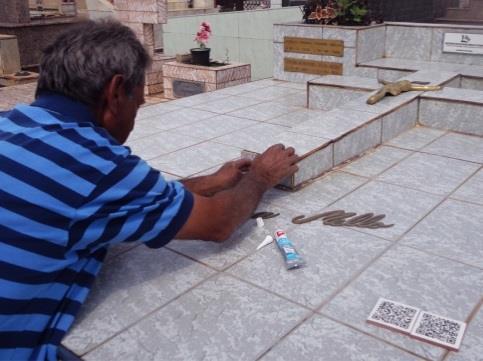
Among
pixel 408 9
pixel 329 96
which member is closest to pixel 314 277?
pixel 329 96

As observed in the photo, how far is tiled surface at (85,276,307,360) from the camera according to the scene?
1976 mm

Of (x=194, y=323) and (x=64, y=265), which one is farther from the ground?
(x=64, y=265)

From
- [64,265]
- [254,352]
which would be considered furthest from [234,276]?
[64,265]

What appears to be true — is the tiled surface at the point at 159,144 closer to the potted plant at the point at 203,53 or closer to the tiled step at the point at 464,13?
the potted plant at the point at 203,53

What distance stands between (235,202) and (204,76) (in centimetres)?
726

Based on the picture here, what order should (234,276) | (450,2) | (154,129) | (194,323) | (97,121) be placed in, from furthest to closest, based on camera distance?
(450,2), (154,129), (234,276), (194,323), (97,121)

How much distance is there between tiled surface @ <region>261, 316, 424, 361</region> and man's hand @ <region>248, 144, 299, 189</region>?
0.85m

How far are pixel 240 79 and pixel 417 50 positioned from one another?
3773 millimetres

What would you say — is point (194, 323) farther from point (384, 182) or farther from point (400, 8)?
point (400, 8)

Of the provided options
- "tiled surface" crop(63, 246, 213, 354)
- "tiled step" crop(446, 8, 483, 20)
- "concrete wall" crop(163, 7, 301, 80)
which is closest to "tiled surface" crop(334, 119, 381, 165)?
"tiled surface" crop(63, 246, 213, 354)

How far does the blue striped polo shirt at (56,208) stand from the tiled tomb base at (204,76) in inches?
293

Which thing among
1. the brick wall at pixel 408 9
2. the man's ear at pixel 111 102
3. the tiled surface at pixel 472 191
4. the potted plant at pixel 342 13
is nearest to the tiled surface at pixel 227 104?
the potted plant at pixel 342 13

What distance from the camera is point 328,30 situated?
6859 millimetres

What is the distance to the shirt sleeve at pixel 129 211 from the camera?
180 centimetres
